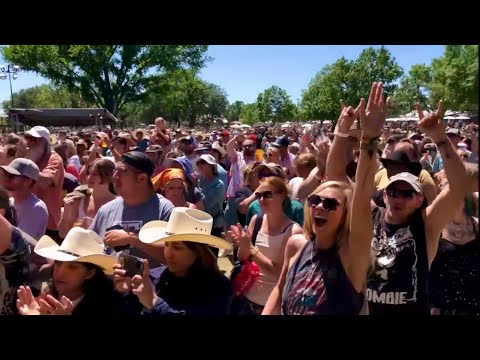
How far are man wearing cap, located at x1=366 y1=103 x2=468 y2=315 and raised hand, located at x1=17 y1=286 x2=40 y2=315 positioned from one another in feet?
5.29

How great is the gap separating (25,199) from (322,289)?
2.66 metres

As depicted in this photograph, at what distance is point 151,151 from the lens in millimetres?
6633

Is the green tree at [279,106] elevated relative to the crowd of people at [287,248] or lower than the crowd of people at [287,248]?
elevated

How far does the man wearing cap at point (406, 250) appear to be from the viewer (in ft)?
8.92

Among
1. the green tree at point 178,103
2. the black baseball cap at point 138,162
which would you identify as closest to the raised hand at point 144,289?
the black baseball cap at point 138,162

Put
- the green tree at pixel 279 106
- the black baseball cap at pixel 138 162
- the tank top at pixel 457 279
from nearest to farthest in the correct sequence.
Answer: the tank top at pixel 457 279 → the black baseball cap at pixel 138 162 → the green tree at pixel 279 106

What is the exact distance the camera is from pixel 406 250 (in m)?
2.73

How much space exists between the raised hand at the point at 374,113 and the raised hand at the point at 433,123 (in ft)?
0.68

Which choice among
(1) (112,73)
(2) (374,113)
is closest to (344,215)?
(2) (374,113)

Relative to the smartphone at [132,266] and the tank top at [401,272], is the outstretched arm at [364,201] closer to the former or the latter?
the tank top at [401,272]

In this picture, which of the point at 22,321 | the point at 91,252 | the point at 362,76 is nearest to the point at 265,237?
the point at 91,252

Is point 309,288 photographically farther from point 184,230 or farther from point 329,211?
point 184,230
